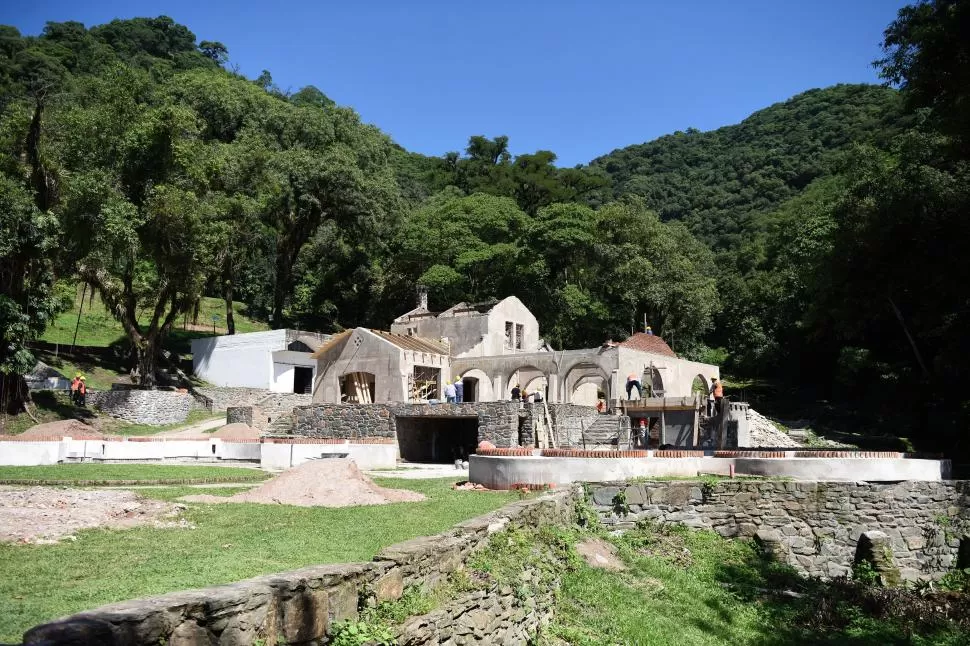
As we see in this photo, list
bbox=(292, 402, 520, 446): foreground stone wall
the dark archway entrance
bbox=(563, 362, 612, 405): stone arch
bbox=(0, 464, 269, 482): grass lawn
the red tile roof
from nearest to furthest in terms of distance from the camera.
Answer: bbox=(0, 464, 269, 482): grass lawn → bbox=(292, 402, 520, 446): foreground stone wall → the dark archway entrance → bbox=(563, 362, 612, 405): stone arch → the red tile roof

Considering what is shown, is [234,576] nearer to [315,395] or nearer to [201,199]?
[315,395]

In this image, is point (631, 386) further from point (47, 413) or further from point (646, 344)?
point (47, 413)

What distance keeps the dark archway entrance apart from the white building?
12887mm

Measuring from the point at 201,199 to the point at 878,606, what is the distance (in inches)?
1228

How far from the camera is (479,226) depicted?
5194 cm

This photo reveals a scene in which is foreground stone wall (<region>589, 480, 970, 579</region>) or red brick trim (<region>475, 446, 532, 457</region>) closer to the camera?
foreground stone wall (<region>589, 480, 970, 579</region>)

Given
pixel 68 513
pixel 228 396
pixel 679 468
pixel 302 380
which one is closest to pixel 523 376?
pixel 302 380

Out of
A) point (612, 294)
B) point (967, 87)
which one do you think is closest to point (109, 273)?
point (612, 294)

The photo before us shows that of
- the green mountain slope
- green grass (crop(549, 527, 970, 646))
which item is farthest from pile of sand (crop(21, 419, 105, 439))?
the green mountain slope

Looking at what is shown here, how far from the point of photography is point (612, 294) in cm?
5038

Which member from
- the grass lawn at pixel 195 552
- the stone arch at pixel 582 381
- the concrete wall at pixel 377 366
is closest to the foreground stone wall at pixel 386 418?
the concrete wall at pixel 377 366

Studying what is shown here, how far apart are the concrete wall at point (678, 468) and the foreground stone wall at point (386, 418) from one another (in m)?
8.28

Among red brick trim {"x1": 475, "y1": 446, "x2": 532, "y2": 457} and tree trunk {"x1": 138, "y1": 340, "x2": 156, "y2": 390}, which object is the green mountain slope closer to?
tree trunk {"x1": 138, "y1": 340, "x2": 156, "y2": 390}

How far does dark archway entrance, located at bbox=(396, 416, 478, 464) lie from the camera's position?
28.5 metres
